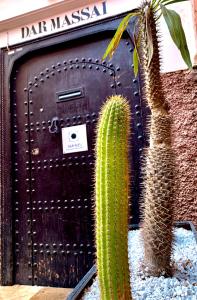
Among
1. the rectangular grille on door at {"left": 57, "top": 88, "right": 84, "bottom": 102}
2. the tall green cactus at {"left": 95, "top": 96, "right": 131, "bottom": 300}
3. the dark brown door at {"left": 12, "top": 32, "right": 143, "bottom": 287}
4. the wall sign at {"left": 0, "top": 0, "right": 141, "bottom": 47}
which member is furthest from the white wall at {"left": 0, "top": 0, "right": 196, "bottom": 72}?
the tall green cactus at {"left": 95, "top": 96, "right": 131, "bottom": 300}

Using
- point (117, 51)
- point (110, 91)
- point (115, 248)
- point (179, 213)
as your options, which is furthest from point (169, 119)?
point (117, 51)

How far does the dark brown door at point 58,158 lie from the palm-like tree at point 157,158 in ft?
4.27

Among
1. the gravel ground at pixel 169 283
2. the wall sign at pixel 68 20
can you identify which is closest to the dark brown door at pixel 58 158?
the wall sign at pixel 68 20

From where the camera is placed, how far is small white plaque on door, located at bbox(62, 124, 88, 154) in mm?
2730

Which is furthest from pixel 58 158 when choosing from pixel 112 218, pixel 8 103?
pixel 112 218

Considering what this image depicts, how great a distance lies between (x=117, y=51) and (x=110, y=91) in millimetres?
413

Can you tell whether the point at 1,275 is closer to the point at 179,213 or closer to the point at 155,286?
the point at 179,213

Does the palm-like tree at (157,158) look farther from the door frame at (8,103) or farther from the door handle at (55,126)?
the door handle at (55,126)

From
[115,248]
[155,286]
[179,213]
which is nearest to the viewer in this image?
[115,248]

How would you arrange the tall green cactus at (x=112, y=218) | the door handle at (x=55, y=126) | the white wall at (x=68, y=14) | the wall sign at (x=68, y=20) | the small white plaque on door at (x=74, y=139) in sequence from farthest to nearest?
the door handle at (x=55, y=126) → the small white plaque on door at (x=74, y=139) → the wall sign at (x=68, y=20) → the white wall at (x=68, y=14) → the tall green cactus at (x=112, y=218)

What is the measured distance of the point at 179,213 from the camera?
83.4 inches

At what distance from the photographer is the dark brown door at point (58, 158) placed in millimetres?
2648

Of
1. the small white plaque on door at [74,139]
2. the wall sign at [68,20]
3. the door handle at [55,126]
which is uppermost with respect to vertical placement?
the wall sign at [68,20]

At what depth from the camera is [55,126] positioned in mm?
2852
